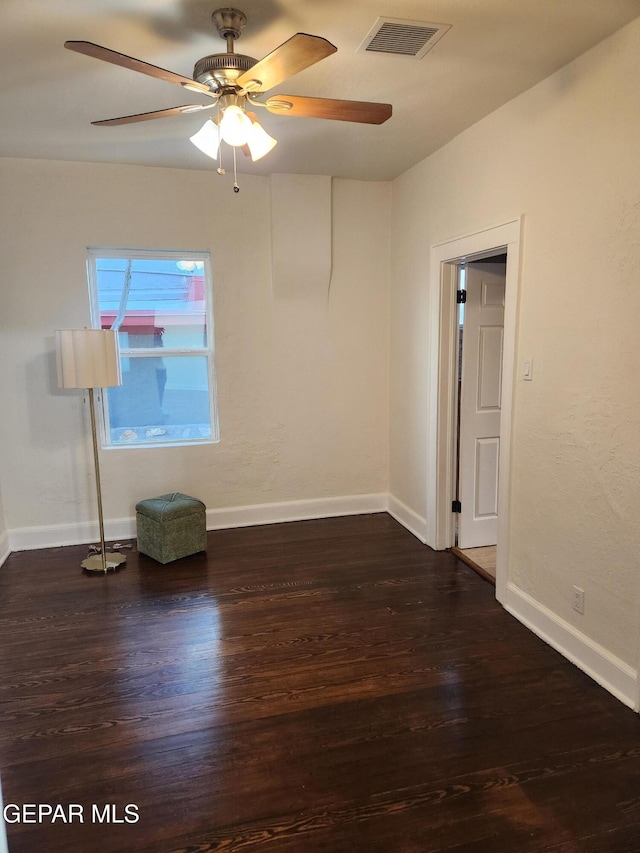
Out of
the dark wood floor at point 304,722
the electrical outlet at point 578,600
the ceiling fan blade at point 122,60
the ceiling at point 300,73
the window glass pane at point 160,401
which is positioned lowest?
the dark wood floor at point 304,722

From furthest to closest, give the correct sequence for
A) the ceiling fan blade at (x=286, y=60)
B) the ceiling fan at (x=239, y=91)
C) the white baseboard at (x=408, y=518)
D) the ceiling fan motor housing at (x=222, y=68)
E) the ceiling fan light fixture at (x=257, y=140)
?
the white baseboard at (x=408, y=518) < the ceiling fan light fixture at (x=257, y=140) < the ceiling fan motor housing at (x=222, y=68) < the ceiling fan at (x=239, y=91) < the ceiling fan blade at (x=286, y=60)

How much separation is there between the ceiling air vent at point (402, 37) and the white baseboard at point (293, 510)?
3.13 metres

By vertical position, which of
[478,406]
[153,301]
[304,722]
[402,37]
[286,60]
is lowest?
[304,722]

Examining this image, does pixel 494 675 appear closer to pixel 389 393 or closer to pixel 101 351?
pixel 389 393

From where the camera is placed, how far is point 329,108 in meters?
2.00

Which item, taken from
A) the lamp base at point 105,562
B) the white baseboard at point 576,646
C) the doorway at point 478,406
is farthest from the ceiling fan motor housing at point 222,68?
the lamp base at point 105,562

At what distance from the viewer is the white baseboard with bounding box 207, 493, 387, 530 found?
4.20m

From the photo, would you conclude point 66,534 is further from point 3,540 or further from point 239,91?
point 239,91

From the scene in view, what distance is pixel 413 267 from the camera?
3844 millimetres

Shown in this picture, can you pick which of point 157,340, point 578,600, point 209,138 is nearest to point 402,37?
point 209,138

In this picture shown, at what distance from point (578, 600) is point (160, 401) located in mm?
3059

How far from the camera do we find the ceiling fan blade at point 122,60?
1588mm

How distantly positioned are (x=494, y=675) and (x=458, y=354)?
2014 mm

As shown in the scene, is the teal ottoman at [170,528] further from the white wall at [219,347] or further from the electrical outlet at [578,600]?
the electrical outlet at [578,600]
